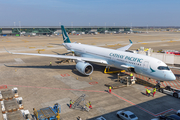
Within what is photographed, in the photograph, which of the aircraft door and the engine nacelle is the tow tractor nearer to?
the aircraft door

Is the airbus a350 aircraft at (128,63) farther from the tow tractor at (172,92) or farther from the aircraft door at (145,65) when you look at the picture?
the tow tractor at (172,92)

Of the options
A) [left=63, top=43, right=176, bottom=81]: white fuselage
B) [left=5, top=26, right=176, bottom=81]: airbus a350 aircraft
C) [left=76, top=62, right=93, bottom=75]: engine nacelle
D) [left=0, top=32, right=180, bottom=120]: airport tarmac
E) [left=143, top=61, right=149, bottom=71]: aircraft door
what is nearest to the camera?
[left=0, top=32, right=180, bottom=120]: airport tarmac

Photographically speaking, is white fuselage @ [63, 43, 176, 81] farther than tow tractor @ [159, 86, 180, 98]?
Yes

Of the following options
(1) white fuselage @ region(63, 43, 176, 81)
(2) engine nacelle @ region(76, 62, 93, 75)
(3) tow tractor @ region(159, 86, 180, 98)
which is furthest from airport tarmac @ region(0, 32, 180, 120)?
(1) white fuselage @ region(63, 43, 176, 81)

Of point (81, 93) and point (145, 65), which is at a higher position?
point (145, 65)

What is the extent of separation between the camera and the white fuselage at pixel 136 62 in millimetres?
23794

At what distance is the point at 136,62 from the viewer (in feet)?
88.0

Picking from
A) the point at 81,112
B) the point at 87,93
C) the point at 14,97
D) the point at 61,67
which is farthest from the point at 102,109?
the point at 61,67

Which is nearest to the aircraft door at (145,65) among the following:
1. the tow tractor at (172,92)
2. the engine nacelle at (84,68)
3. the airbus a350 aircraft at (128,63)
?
the airbus a350 aircraft at (128,63)

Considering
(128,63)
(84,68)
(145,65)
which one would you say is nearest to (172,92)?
(145,65)

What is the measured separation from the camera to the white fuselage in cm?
2379

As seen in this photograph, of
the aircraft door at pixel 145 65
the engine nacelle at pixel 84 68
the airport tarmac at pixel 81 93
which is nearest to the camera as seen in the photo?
the airport tarmac at pixel 81 93

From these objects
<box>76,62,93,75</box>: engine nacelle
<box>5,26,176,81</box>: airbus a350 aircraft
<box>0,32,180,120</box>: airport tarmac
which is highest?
<box>5,26,176,81</box>: airbus a350 aircraft

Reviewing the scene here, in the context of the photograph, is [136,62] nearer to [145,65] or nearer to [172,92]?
[145,65]
